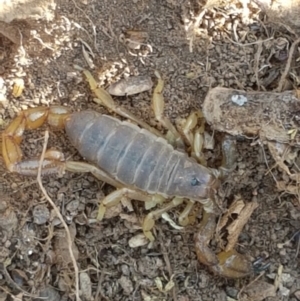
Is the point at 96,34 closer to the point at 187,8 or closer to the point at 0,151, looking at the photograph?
the point at 187,8

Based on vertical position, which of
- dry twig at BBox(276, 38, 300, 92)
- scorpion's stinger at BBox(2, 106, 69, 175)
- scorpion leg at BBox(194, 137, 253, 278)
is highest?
dry twig at BBox(276, 38, 300, 92)

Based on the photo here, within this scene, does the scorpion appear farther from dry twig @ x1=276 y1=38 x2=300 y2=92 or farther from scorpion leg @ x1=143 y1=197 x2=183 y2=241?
dry twig @ x1=276 y1=38 x2=300 y2=92

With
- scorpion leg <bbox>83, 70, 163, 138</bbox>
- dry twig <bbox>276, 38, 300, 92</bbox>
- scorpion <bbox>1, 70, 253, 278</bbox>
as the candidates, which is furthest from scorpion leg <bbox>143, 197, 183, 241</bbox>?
dry twig <bbox>276, 38, 300, 92</bbox>

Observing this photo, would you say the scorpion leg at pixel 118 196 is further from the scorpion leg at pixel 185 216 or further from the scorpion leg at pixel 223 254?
the scorpion leg at pixel 223 254

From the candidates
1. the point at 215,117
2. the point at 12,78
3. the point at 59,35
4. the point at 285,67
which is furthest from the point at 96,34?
the point at 285,67

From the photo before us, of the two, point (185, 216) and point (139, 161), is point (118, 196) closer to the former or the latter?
point (139, 161)

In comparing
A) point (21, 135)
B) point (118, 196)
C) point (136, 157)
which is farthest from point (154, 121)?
point (21, 135)

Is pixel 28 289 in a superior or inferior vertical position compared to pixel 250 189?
inferior
